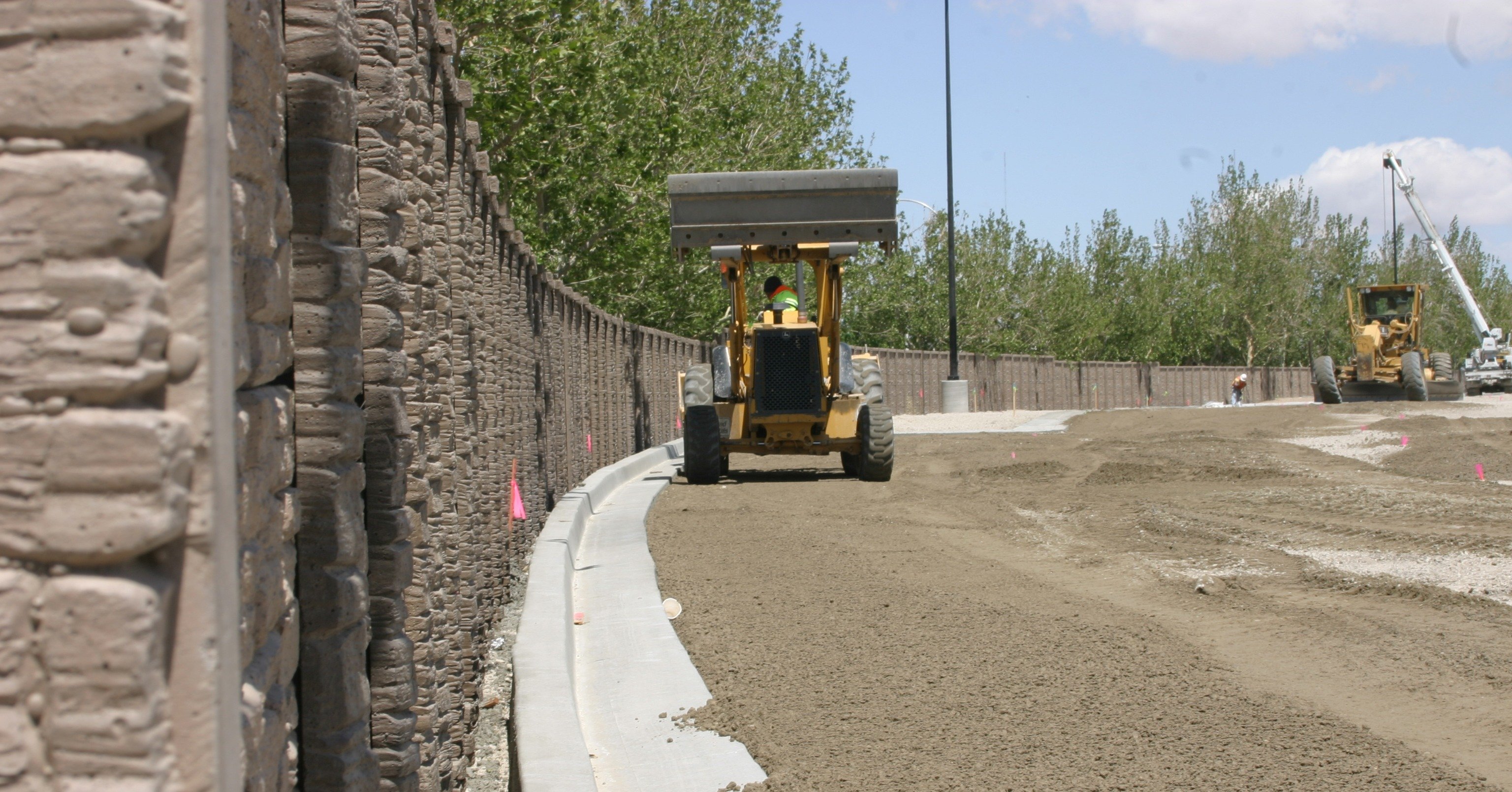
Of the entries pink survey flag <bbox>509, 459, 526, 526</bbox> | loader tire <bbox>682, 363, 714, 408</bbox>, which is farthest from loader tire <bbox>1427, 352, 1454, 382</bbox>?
pink survey flag <bbox>509, 459, 526, 526</bbox>

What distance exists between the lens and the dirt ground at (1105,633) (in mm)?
5246

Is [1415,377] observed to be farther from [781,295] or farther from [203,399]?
[203,399]

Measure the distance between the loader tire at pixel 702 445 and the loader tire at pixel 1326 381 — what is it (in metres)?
26.7

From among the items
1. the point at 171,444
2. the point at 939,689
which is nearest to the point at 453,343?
the point at 939,689

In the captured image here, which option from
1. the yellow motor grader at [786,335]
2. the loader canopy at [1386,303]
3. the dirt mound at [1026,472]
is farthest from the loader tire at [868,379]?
the loader canopy at [1386,303]

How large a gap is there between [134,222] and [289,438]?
45.1 inches

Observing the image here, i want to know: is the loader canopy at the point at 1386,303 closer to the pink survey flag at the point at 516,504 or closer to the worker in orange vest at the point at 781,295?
the worker in orange vest at the point at 781,295

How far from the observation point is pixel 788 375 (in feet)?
58.1

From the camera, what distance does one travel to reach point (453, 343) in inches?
265

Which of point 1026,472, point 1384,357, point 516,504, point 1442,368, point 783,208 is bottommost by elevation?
point 1026,472

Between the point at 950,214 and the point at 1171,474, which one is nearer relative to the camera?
the point at 1171,474

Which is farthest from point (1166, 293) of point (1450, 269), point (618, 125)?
point (618, 125)

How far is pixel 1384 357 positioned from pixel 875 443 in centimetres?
2860

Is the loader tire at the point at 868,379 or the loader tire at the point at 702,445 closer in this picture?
the loader tire at the point at 702,445
